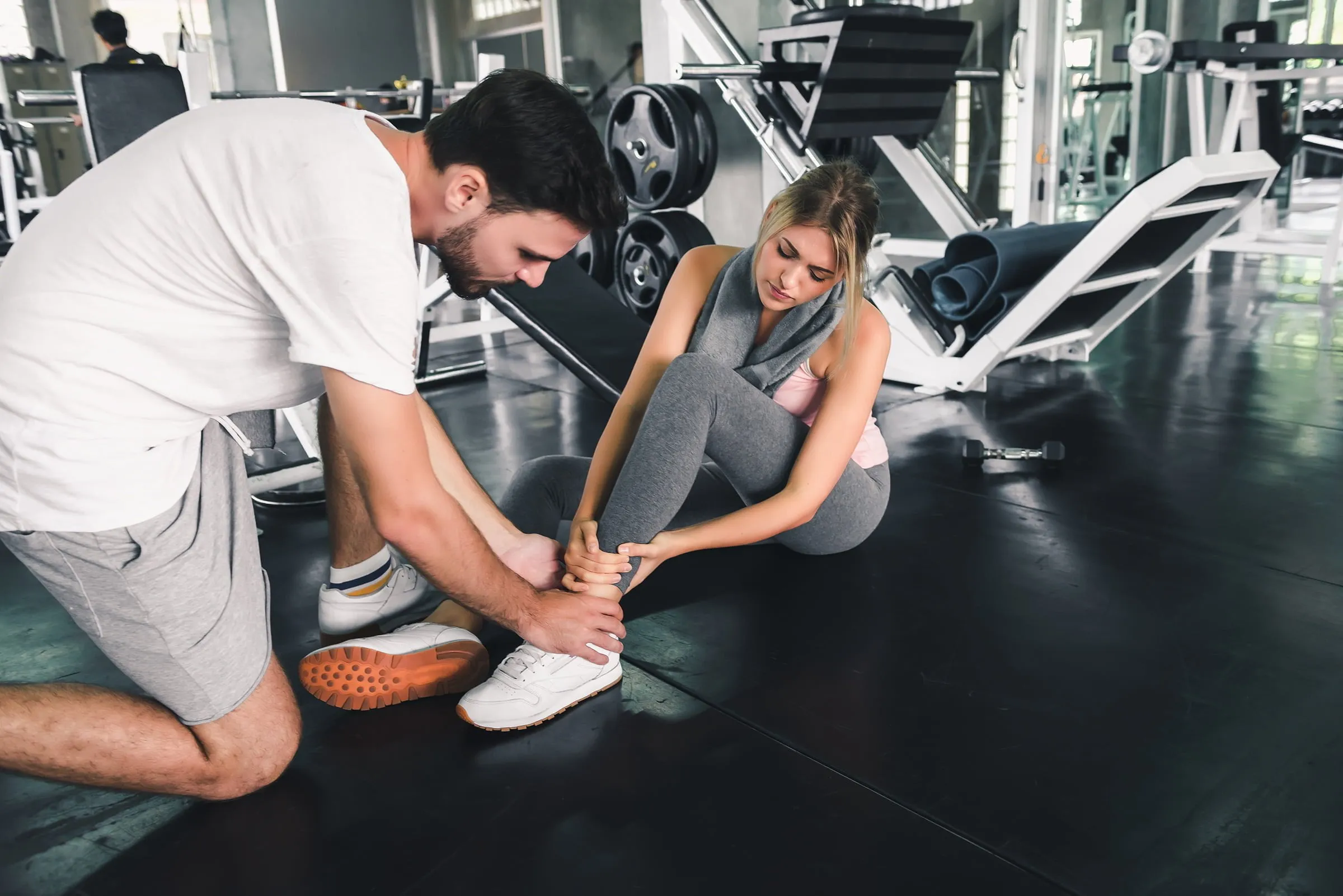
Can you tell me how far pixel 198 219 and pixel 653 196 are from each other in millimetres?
2870

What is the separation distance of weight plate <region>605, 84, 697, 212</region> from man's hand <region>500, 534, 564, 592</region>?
92.9 inches

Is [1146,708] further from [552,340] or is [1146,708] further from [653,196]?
[653,196]

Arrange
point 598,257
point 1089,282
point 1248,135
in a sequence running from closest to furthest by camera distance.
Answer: point 1089,282, point 598,257, point 1248,135

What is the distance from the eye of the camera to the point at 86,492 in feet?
3.59

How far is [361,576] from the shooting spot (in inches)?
64.4

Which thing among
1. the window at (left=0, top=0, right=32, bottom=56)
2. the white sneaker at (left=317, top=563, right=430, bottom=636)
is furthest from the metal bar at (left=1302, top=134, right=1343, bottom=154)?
the window at (left=0, top=0, right=32, bottom=56)

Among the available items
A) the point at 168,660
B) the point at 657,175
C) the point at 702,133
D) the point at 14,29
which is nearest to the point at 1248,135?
the point at 702,133

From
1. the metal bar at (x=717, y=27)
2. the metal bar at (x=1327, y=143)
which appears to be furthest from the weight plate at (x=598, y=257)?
the metal bar at (x=1327, y=143)

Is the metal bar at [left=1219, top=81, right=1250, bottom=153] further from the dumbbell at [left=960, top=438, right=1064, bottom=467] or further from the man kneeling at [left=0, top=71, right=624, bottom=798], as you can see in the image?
the man kneeling at [left=0, top=71, right=624, bottom=798]

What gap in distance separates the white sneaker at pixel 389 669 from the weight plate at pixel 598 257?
2.66 meters

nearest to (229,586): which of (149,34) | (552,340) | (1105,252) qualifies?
(552,340)

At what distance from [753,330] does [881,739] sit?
2.40 feet

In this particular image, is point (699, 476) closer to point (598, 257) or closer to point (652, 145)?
point (652, 145)

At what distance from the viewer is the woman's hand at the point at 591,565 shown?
1449 millimetres
